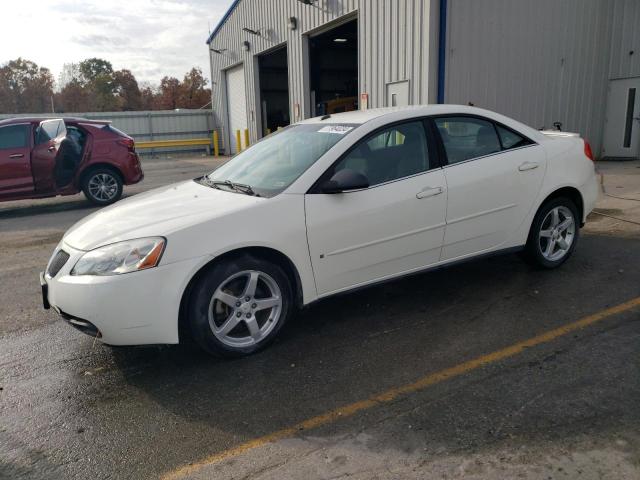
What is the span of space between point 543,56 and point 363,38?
4.33m

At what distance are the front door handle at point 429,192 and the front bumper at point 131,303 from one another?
1.68 meters

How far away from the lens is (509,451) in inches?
94.7

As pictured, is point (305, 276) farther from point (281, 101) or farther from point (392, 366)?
point (281, 101)

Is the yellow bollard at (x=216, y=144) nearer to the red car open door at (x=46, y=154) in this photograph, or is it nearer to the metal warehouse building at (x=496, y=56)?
the metal warehouse building at (x=496, y=56)

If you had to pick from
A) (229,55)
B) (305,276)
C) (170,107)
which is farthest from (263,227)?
(170,107)

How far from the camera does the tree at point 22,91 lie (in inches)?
2133

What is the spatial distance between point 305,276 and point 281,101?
75.0 ft

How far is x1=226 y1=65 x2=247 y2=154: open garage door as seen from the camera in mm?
22844

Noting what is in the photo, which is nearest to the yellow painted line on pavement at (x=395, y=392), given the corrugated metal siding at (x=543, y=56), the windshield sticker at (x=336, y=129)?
the windshield sticker at (x=336, y=129)

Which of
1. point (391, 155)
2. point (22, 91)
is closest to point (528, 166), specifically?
point (391, 155)

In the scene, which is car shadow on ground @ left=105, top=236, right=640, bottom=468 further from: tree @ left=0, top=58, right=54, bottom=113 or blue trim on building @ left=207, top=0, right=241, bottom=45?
tree @ left=0, top=58, right=54, bottom=113

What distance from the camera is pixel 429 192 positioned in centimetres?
394

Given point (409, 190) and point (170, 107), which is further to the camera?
point (170, 107)

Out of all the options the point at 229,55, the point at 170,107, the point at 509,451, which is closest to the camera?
the point at 509,451
